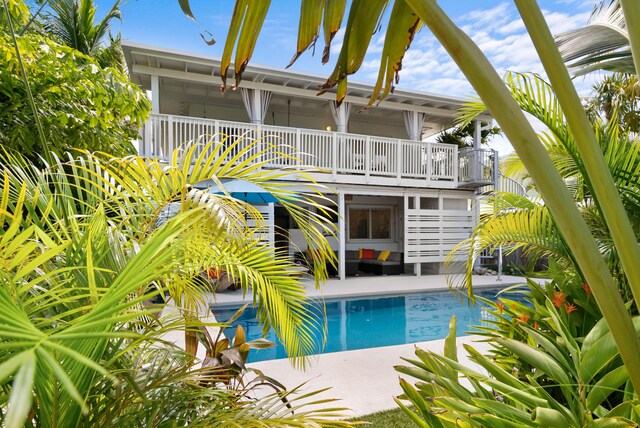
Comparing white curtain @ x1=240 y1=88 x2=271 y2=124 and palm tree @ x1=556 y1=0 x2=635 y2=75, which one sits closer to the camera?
palm tree @ x1=556 y1=0 x2=635 y2=75

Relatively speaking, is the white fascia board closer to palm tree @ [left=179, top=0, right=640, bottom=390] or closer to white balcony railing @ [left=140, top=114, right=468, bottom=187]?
white balcony railing @ [left=140, top=114, right=468, bottom=187]

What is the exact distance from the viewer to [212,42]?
1.27 m

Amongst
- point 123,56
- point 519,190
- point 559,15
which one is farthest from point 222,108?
point 519,190

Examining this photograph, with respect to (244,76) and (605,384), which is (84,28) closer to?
(244,76)

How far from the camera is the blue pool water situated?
21.9ft

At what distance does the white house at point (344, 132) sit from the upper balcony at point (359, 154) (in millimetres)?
32

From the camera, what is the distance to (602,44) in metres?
3.13

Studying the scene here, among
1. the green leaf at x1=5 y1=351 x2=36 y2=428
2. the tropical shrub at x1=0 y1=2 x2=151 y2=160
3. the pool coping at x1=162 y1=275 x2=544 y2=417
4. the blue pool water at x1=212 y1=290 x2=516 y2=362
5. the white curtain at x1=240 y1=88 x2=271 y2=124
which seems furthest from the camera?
the white curtain at x1=240 y1=88 x2=271 y2=124

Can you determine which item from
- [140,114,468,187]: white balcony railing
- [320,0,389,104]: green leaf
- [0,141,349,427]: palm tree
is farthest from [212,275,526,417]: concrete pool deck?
[140,114,468,187]: white balcony railing

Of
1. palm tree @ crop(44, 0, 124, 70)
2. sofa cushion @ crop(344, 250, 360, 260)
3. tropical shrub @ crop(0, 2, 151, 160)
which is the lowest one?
sofa cushion @ crop(344, 250, 360, 260)

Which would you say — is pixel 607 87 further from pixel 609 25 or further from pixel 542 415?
pixel 542 415

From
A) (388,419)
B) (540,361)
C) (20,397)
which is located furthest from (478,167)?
(20,397)

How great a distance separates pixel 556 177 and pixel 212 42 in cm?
112

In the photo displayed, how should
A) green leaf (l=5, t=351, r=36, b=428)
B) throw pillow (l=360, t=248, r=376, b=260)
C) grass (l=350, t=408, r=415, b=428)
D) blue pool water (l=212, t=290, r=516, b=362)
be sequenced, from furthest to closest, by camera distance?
throw pillow (l=360, t=248, r=376, b=260), blue pool water (l=212, t=290, r=516, b=362), grass (l=350, t=408, r=415, b=428), green leaf (l=5, t=351, r=36, b=428)
